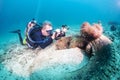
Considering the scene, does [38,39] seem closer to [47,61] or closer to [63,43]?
[63,43]

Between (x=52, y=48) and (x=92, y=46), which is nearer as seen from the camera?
(x=92, y=46)

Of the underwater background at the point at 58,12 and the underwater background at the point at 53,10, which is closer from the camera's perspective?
the underwater background at the point at 58,12

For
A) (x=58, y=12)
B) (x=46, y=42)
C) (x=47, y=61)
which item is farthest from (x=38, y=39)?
(x=58, y=12)

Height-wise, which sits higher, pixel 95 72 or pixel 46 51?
pixel 46 51

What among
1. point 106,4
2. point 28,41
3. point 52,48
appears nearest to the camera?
point 52,48

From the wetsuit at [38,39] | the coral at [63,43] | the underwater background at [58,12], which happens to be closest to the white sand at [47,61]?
the coral at [63,43]

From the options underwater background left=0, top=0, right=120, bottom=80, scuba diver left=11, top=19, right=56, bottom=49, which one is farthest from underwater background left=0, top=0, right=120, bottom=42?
scuba diver left=11, top=19, right=56, bottom=49

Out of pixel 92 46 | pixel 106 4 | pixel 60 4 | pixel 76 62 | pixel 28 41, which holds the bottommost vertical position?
pixel 76 62

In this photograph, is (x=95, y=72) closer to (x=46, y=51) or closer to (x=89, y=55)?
(x=89, y=55)

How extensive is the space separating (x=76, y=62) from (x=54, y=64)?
26.1 inches

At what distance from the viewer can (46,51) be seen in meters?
6.26

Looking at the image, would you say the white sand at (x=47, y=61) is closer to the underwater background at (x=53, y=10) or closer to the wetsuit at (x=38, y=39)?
the wetsuit at (x=38, y=39)

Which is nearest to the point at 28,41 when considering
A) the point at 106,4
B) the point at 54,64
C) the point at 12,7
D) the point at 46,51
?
the point at 46,51

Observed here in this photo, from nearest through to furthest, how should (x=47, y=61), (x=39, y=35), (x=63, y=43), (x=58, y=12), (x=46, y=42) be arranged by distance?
(x=47, y=61)
(x=63, y=43)
(x=46, y=42)
(x=39, y=35)
(x=58, y=12)
